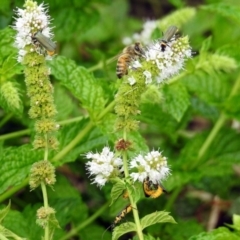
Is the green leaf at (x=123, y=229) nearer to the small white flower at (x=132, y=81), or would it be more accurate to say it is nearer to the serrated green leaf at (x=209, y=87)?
the small white flower at (x=132, y=81)

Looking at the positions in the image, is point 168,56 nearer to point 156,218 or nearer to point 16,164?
point 156,218

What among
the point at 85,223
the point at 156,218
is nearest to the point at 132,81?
the point at 156,218

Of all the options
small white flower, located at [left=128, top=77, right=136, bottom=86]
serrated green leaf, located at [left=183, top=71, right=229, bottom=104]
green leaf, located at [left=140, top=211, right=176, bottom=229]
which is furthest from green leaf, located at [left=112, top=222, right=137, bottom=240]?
serrated green leaf, located at [left=183, top=71, right=229, bottom=104]

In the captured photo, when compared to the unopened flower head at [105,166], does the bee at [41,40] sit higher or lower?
higher

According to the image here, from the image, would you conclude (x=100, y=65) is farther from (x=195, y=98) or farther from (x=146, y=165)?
(x=146, y=165)

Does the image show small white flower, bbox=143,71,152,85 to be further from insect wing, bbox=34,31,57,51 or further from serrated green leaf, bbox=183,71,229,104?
serrated green leaf, bbox=183,71,229,104

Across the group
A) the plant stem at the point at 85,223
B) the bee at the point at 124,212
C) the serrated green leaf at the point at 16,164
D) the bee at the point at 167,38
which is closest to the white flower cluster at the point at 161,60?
the bee at the point at 167,38
